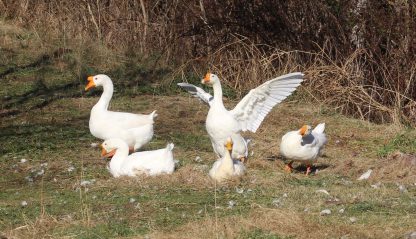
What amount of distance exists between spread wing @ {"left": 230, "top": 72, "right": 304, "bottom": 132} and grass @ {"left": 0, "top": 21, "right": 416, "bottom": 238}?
0.48 m

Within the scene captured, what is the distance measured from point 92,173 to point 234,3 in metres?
7.86

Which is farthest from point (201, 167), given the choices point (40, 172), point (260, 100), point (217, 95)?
point (40, 172)

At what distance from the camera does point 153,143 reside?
512 inches

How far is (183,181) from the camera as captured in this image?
10031 mm

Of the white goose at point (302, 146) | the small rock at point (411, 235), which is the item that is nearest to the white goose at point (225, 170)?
the white goose at point (302, 146)

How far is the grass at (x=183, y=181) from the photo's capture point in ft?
25.7

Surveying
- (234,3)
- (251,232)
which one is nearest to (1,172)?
(251,232)

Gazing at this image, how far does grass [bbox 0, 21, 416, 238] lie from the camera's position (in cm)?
783

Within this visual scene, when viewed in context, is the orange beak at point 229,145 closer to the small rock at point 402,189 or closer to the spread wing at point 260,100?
the spread wing at point 260,100

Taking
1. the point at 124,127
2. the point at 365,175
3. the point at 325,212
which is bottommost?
Result: the point at 124,127

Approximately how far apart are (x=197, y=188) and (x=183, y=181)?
1.10ft

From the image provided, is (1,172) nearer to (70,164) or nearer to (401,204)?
(70,164)

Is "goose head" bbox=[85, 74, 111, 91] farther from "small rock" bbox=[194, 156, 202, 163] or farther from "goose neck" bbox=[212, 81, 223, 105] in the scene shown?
"small rock" bbox=[194, 156, 202, 163]

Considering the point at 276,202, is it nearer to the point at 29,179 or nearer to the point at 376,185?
the point at 376,185
